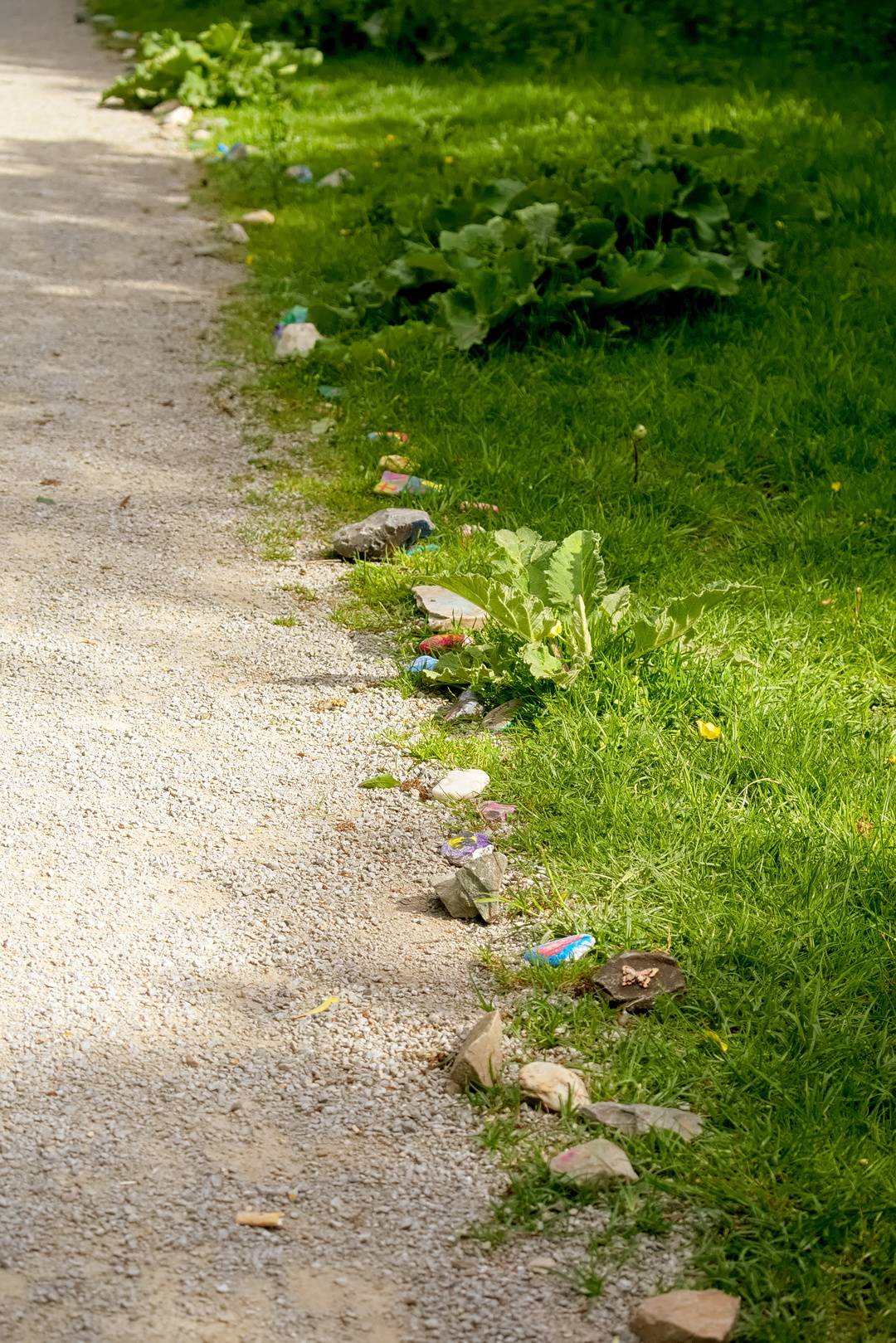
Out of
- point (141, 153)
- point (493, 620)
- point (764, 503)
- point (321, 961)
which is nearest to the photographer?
point (321, 961)

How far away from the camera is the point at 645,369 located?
5207 millimetres

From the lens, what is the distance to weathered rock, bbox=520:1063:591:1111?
2256 millimetres

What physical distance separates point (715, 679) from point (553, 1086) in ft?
4.71

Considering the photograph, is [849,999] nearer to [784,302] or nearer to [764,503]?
[764,503]

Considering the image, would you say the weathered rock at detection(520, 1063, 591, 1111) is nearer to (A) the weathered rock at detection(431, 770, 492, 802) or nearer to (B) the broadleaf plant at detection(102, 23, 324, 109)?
(A) the weathered rock at detection(431, 770, 492, 802)

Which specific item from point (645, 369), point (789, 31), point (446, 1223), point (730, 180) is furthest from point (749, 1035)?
point (789, 31)

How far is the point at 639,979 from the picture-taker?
2494 mm

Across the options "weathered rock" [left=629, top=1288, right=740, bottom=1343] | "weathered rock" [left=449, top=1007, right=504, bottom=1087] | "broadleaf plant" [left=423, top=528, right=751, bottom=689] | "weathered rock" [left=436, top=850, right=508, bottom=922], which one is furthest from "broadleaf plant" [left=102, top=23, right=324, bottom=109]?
"weathered rock" [left=629, top=1288, right=740, bottom=1343]

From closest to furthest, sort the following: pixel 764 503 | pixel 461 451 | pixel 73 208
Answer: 1. pixel 764 503
2. pixel 461 451
3. pixel 73 208

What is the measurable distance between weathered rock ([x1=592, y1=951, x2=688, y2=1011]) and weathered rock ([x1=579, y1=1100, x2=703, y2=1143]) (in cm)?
27

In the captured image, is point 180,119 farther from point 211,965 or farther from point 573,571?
point 211,965

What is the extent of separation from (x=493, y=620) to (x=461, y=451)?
4.30ft

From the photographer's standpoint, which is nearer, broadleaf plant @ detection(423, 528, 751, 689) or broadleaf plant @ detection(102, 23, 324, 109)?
broadleaf plant @ detection(423, 528, 751, 689)

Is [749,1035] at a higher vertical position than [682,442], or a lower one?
lower
